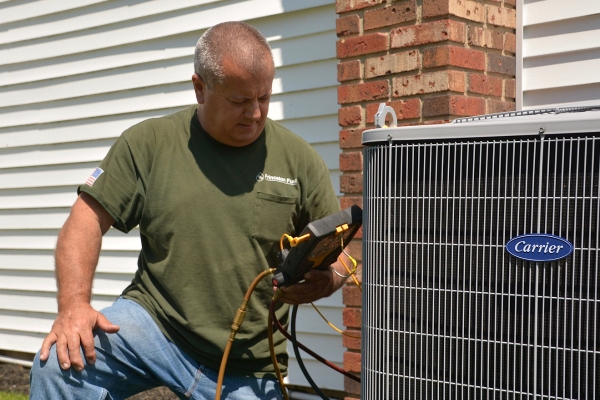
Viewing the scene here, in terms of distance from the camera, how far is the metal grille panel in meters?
1.83

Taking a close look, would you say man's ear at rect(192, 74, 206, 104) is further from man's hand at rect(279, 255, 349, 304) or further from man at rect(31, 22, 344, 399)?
man's hand at rect(279, 255, 349, 304)

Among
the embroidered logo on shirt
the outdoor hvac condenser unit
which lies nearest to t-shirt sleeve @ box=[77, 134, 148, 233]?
the embroidered logo on shirt

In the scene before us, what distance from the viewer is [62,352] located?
2.43 m

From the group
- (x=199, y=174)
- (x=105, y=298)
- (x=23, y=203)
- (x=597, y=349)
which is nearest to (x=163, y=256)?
(x=199, y=174)

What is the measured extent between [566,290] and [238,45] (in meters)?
1.39

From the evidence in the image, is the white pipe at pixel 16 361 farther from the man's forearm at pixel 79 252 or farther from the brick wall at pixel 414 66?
the man's forearm at pixel 79 252

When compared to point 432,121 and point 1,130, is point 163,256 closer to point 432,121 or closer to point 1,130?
point 432,121

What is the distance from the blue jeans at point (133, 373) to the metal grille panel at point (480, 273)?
0.83 meters

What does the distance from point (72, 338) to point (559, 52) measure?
2.43 m

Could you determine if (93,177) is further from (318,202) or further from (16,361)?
(16,361)

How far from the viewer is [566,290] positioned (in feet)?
6.04

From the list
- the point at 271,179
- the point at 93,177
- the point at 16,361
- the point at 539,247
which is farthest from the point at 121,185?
the point at 16,361

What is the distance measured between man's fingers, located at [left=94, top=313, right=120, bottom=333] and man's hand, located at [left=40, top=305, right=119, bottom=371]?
0.08ft

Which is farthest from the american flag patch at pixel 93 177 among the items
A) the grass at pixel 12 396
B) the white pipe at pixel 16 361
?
the white pipe at pixel 16 361
